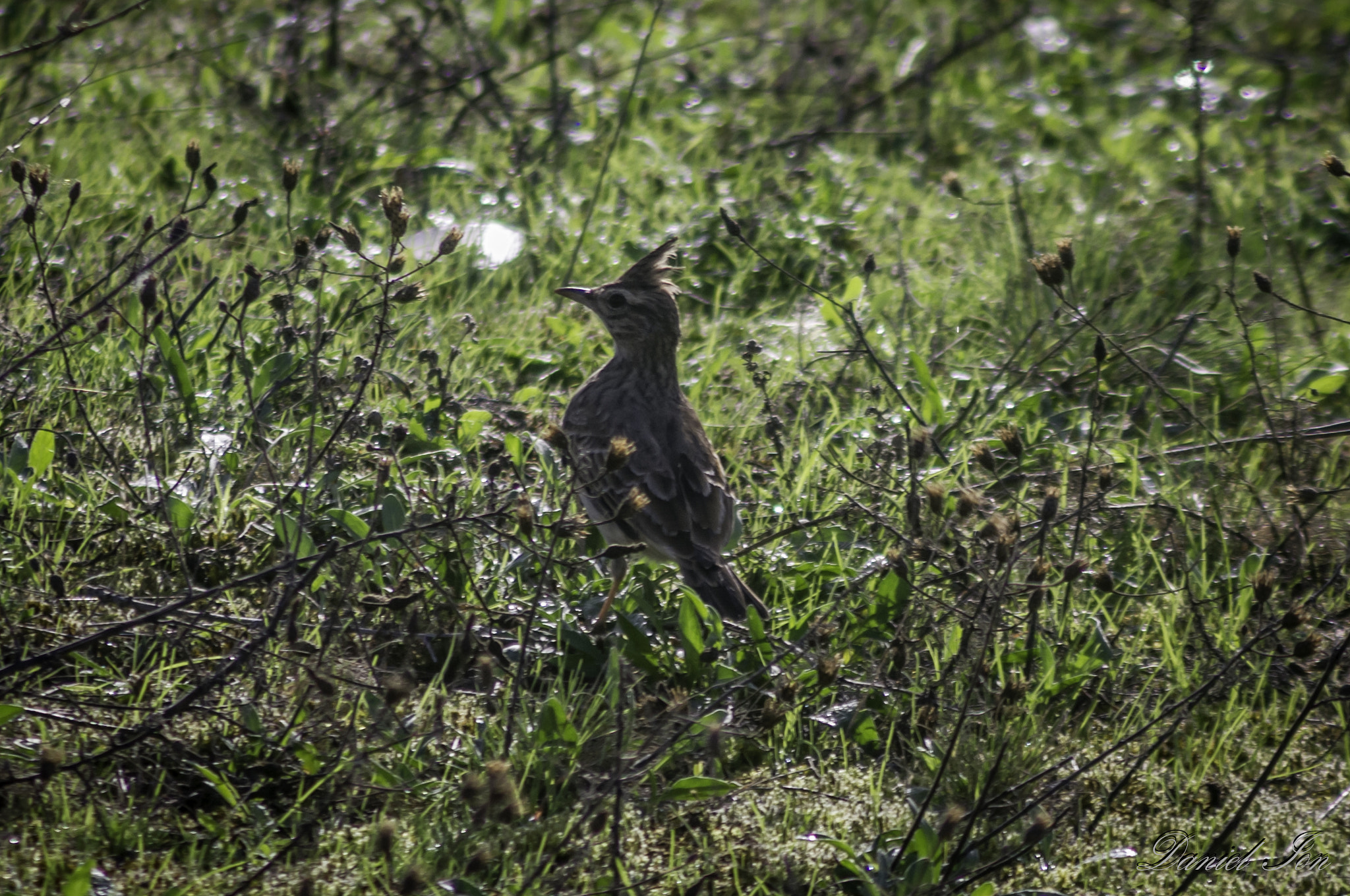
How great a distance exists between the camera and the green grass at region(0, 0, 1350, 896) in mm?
3189

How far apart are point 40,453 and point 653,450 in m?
2.05

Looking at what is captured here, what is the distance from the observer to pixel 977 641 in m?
3.94

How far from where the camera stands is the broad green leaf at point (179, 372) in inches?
172

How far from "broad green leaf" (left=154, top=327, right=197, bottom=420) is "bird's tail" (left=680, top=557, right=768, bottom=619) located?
1839mm

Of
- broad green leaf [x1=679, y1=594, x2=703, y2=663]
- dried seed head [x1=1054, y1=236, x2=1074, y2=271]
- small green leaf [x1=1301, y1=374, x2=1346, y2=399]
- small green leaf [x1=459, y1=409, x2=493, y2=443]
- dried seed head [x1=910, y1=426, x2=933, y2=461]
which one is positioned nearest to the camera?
dried seed head [x1=910, y1=426, x2=933, y2=461]

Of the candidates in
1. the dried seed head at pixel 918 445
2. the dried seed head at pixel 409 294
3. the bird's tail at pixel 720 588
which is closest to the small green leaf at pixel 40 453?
the dried seed head at pixel 409 294

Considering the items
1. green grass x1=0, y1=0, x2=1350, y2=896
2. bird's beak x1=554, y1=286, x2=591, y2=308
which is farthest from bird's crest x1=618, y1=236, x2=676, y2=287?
green grass x1=0, y1=0, x2=1350, y2=896

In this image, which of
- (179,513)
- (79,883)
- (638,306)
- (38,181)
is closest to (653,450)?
(638,306)

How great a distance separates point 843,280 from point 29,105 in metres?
4.24

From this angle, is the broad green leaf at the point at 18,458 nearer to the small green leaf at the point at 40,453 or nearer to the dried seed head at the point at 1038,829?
the small green leaf at the point at 40,453

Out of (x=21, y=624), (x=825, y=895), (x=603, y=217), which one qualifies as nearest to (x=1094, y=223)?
(x=603, y=217)

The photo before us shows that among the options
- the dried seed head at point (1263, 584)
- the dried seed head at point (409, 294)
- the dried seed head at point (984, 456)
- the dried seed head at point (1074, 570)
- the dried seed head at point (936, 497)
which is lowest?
the dried seed head at point (1263, 584)

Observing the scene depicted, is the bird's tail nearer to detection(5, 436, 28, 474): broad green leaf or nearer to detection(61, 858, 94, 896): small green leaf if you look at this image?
detection(61, 858, 94, 896): small green leaf

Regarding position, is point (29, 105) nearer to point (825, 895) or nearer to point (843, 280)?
point (843, 280)
